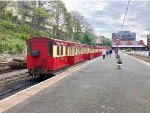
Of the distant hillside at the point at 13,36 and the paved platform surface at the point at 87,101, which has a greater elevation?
the distant hillside at the point at 13,36

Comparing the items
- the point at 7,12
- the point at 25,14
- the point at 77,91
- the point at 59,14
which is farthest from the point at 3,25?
the point at 77,91

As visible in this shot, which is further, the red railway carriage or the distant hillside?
the distant hillside

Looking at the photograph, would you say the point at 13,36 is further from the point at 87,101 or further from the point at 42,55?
the point at 87,101

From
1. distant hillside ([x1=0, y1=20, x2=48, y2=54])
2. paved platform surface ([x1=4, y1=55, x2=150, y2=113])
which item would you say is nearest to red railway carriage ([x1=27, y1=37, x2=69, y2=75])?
paved platform surface ([x1=4, y1=55, x2=150, y2=113])

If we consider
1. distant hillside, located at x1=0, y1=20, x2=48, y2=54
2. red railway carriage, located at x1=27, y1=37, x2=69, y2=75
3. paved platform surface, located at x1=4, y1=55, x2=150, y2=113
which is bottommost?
paved platform surface, located at x1=4, y1=55, x2=150, y2=113

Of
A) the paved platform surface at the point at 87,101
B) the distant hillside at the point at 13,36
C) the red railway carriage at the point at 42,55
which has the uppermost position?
the distant hillside at the point at 13,36

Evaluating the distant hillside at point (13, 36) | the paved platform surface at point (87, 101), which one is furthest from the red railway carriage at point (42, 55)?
the distant hillside at point (13, 36)

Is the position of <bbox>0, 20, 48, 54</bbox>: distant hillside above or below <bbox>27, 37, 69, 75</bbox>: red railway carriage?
above

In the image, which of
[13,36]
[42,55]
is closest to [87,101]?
[42,55]

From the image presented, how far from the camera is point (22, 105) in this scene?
10234mm

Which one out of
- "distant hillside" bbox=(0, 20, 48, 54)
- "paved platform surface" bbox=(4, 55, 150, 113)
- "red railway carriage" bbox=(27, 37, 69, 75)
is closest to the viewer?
"paved platform surface" bbox=(4, 55, 150, 113)

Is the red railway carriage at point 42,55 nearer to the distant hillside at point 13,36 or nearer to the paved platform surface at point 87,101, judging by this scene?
the paved platform surface at point 87,101

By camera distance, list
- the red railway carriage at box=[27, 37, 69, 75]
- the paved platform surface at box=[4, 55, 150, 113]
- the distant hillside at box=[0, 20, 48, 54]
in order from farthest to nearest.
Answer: the distant hillside at box=[0, 20, 48, 54] < the red railway carriage at box=[27, 37, 69, 75] < the paved platform surface at box=[4, 55, 150, 113]

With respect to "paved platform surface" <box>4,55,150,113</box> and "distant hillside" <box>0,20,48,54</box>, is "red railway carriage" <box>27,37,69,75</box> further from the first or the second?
"distant hillside" <box>0,20,48,54</box>
